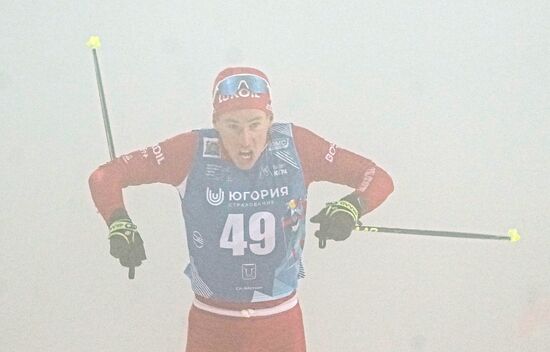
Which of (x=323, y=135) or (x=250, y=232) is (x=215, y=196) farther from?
(x=323, y=135)

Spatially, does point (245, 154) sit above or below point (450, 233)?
above

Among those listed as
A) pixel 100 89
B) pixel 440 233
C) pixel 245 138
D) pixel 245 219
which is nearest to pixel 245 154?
pixel 245 138

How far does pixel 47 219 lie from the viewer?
190cm

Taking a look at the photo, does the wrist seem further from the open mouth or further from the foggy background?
the open mouth

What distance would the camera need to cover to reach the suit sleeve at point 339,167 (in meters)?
1.84

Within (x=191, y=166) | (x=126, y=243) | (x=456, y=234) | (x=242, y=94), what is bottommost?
(x=456, y=234)

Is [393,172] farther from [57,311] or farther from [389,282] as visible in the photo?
[57,311]

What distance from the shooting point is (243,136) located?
5.92ft

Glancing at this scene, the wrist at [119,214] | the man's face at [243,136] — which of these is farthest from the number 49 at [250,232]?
the wrist at [119,214]

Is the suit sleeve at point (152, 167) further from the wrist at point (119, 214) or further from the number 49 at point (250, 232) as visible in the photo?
the number 49 at point (250, 232)

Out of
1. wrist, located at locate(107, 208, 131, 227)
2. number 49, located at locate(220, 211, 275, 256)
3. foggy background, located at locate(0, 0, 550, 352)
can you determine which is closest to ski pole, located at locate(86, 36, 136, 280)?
foggy background, located at locate(0, 0, 550, 352)

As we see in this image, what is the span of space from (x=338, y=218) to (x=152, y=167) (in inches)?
16.0

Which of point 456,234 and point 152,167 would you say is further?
point 456,234

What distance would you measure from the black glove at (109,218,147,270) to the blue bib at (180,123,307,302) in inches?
4.3
